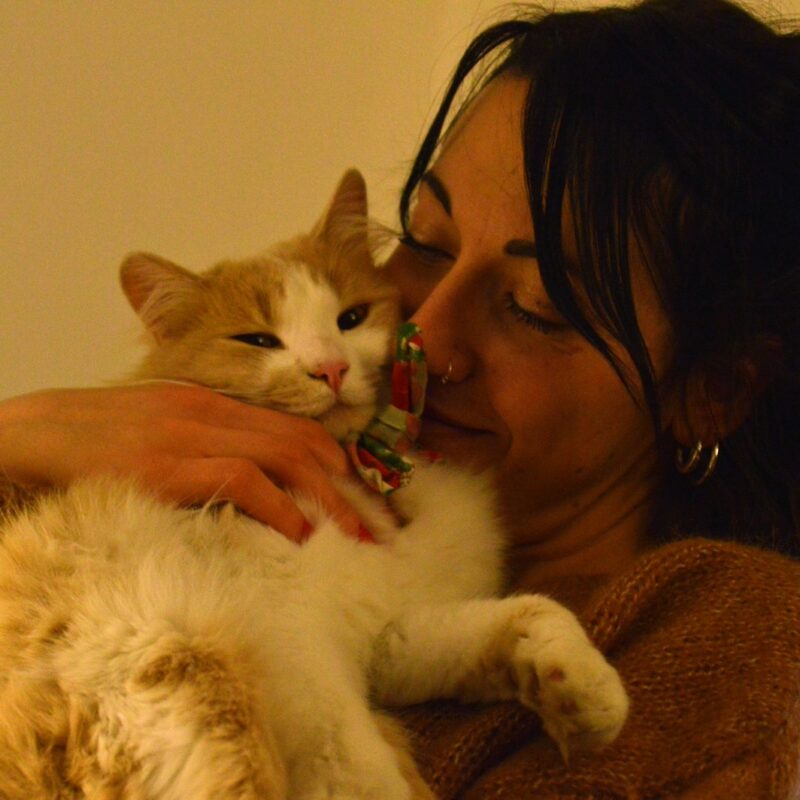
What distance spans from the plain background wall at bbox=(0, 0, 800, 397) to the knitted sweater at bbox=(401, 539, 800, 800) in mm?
1369

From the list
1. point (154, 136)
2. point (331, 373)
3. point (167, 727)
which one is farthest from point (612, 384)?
point (154, 136)

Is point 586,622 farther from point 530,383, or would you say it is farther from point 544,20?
point 544,20

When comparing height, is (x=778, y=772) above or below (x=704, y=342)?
below

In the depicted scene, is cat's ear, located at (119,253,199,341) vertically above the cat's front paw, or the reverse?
cat's ear, located at (119,253,199,341)

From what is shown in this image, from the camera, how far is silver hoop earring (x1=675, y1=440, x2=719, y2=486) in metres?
1.14

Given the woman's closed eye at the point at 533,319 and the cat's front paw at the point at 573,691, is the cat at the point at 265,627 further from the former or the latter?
the woman's closed eye at the point at 533,319

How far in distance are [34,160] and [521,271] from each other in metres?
1.42

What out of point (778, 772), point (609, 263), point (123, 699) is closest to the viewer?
point (123, 699)

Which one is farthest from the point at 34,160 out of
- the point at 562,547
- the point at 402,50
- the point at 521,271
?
the point at 562,547

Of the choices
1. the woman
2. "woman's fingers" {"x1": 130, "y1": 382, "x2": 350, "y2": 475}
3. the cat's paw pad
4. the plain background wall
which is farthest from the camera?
the plain background wall

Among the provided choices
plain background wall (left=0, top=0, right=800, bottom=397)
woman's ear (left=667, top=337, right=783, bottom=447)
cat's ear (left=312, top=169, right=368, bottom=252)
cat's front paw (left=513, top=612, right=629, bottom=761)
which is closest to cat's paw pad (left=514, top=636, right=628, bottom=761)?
cat's front paw (left=513, top=612, right=629, bottom=761)

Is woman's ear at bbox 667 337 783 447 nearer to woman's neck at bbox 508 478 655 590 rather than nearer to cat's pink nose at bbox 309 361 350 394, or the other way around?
woman's neck at bbox 508 478 655 590

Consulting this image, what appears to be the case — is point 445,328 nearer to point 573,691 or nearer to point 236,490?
point 236,490

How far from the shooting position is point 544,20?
4.01 ft
